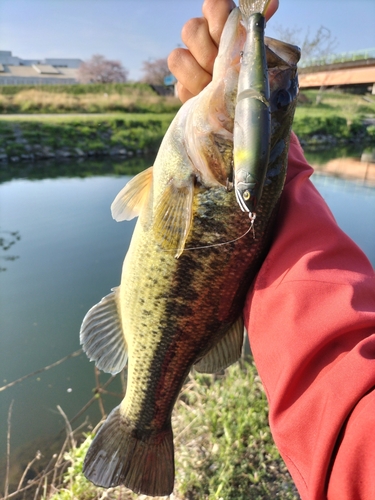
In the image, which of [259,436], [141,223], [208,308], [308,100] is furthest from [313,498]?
[308,100]

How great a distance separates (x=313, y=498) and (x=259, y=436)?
95.9 inches

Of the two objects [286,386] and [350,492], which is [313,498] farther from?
[286,386]

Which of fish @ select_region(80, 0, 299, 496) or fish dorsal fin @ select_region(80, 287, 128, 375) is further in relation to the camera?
fish dorsal fin @ select_region(80, 287, 128, 375)

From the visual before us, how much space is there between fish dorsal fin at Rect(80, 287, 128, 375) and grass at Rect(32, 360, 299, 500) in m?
1.50

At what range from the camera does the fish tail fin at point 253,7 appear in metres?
1.18

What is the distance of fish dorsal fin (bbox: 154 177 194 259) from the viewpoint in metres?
1.52

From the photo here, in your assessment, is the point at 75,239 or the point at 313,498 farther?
the point at 75,239

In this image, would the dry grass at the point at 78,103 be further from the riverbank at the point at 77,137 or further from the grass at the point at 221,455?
the grass at the point at 221,455

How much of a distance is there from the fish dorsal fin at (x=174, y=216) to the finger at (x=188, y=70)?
426 millimetres

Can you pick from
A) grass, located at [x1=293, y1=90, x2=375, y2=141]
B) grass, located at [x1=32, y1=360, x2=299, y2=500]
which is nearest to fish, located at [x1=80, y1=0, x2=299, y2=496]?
grass, located at [x1=32, y1=360, x2=299, y2=500]

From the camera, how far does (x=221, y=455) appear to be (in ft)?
10.3

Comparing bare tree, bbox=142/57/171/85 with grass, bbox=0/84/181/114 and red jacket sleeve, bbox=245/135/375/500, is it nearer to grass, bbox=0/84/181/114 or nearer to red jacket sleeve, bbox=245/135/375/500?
grass, bbox=0/84/181/114

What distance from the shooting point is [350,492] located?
99 cm

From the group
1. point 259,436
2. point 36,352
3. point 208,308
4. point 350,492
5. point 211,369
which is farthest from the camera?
point 36,352
